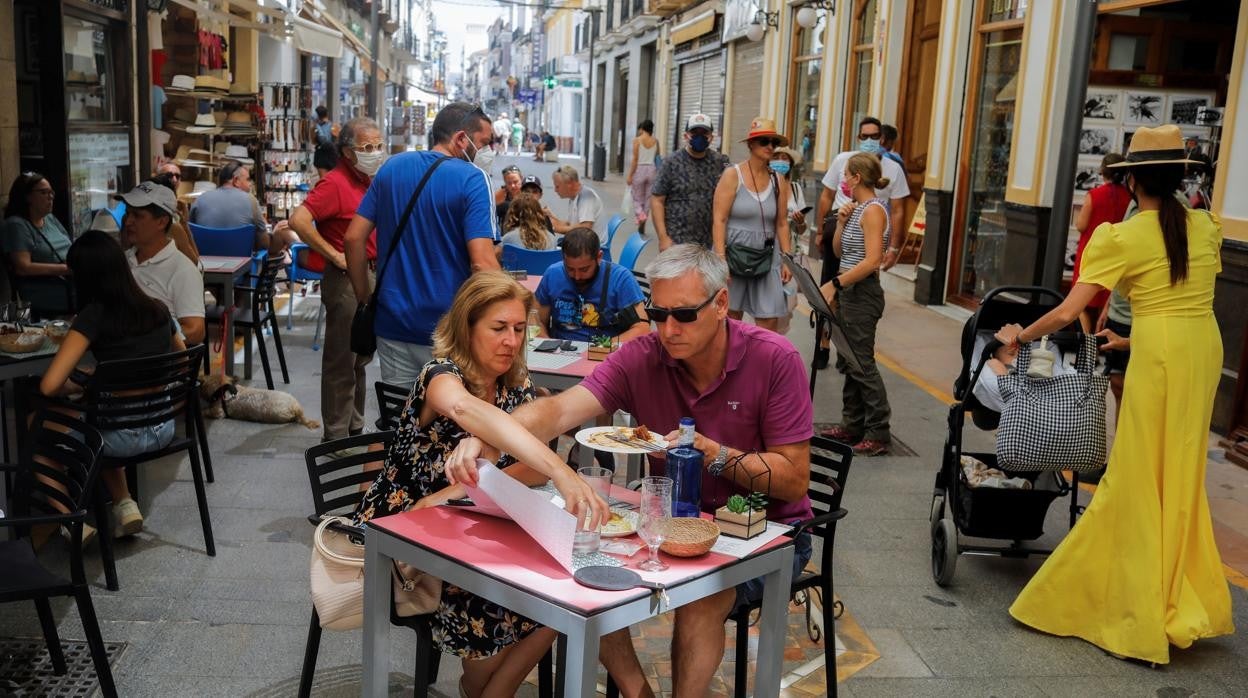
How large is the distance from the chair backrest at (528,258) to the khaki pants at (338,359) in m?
2.09

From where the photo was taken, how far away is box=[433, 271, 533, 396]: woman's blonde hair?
3.52m

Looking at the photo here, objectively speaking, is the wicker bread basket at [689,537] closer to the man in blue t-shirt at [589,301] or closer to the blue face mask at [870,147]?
the man in blue t-shirt at [589,301]

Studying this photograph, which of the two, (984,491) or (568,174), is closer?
(984,491)

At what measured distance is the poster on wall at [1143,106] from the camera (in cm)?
1053

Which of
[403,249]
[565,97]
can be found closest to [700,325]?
[403,249]

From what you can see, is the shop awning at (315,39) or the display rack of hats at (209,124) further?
the shop awning at (315,39)

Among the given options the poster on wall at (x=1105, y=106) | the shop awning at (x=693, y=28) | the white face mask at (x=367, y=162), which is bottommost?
the white face mask at (x=367, y=162)

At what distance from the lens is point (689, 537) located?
2.83 meters

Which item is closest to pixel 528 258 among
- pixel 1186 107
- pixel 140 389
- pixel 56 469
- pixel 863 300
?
pixel 863 300

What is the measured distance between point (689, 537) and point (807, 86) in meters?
17.3

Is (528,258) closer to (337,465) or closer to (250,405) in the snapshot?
(250,405)

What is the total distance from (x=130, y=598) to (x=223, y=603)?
36 centimetres

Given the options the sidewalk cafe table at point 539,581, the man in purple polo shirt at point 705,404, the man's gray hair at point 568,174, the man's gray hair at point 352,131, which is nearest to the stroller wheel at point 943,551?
the man in purple polo shirt at point 705,404

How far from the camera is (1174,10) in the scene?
10.7 metres
